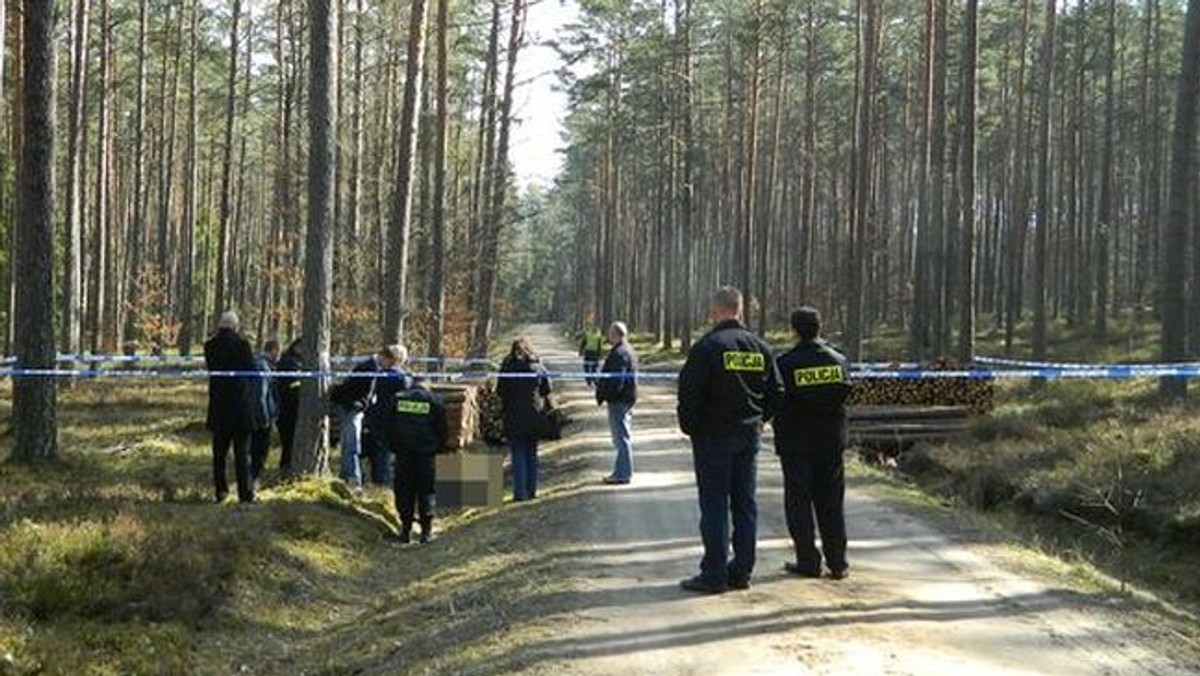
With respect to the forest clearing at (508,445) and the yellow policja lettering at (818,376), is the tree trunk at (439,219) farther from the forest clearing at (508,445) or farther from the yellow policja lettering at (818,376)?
the yellow policja lettering at (818,376)

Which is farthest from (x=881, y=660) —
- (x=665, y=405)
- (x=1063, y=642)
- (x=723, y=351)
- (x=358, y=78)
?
(x=358, y=78)

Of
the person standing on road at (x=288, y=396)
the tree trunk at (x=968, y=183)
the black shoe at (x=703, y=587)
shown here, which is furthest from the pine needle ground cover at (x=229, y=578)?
the tree trunk at (x=968, y=183)

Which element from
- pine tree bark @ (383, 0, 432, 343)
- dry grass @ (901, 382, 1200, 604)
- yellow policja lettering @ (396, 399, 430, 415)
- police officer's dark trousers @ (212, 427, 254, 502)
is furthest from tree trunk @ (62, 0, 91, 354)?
dry grass @ (901, 382, 1200, 604)

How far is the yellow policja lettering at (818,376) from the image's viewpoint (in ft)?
27.6

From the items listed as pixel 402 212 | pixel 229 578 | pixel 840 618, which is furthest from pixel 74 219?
pixel 840 618

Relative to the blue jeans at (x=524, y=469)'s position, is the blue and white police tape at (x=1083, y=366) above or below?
above

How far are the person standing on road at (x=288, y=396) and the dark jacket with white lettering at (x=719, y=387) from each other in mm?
8703

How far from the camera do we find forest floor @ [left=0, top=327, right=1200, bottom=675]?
6863mm

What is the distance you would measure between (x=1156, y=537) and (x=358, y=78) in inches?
1158

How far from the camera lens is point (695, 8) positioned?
43.8m

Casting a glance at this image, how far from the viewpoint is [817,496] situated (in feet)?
28.1

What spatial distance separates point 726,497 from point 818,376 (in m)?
1.19

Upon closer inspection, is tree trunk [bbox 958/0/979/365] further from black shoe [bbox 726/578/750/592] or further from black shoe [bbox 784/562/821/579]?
black shoe [bbox 726/578/750/592]

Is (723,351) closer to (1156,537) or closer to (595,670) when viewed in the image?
(595,670)
